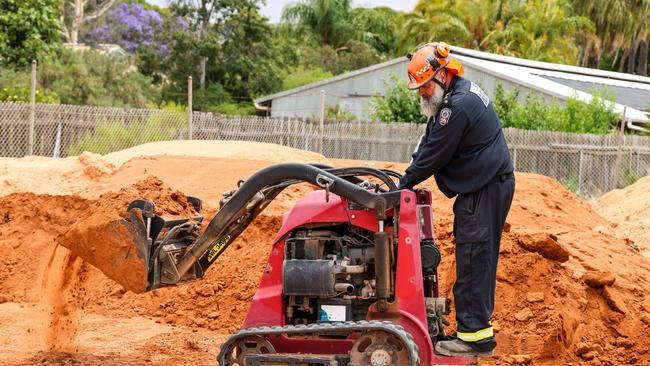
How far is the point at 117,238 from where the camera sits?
750 cm

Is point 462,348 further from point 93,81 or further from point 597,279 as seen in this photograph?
point 93,81

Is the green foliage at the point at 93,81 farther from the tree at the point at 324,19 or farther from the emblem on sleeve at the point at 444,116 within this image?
the emblem on sleeve at the point at 444,116

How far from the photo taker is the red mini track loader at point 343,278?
22.2 ft

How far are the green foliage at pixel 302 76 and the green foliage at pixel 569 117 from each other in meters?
17.9

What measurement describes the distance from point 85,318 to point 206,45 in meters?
26.8

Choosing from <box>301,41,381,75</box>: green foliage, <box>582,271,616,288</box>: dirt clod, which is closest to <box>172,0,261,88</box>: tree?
<box>301,41,381,75</box>: green foliage

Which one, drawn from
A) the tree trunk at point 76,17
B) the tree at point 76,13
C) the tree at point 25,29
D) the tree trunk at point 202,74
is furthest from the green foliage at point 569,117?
the tree trunk at point 76,17

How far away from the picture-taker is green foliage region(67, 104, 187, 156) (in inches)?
774

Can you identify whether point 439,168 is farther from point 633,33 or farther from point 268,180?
point 633,33

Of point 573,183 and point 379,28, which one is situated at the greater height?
point 379,28

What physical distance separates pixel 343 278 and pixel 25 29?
72.2 ft

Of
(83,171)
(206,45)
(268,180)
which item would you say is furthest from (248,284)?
(206,45)

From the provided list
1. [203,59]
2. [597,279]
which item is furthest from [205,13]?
[597,279]

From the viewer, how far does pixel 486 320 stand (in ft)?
22.6
